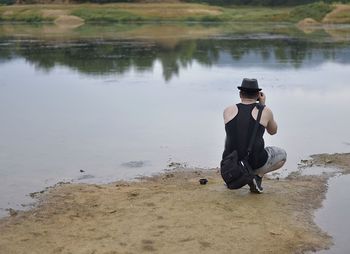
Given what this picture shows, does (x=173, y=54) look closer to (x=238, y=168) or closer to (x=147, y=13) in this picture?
(x=238, y=168)

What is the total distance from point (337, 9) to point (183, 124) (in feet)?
165

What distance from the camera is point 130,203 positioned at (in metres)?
7.16

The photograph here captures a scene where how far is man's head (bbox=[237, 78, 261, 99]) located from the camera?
23.7ft

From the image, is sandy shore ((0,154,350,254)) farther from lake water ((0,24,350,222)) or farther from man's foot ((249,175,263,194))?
lake water ((0,24,350,222))

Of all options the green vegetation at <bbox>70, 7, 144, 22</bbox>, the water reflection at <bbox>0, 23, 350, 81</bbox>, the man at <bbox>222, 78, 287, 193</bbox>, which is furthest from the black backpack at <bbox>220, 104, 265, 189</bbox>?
the green vegetation at <bbox>70, 7, 144, 22</bbox>

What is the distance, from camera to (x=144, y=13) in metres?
68.9

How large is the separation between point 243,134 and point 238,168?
39 cm

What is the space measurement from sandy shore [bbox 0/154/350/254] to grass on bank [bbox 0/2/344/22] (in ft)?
181

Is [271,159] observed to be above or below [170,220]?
above

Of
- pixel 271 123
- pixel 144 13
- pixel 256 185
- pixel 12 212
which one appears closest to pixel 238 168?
pixel 256 185

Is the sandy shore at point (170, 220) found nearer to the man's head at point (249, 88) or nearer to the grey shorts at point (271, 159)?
the grey shorts at point (271, 159)

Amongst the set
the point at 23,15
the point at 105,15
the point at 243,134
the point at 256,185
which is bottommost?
the point at 105,15

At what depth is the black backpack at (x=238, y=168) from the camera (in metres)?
7.12

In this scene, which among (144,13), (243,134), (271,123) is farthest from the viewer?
(144,13)
